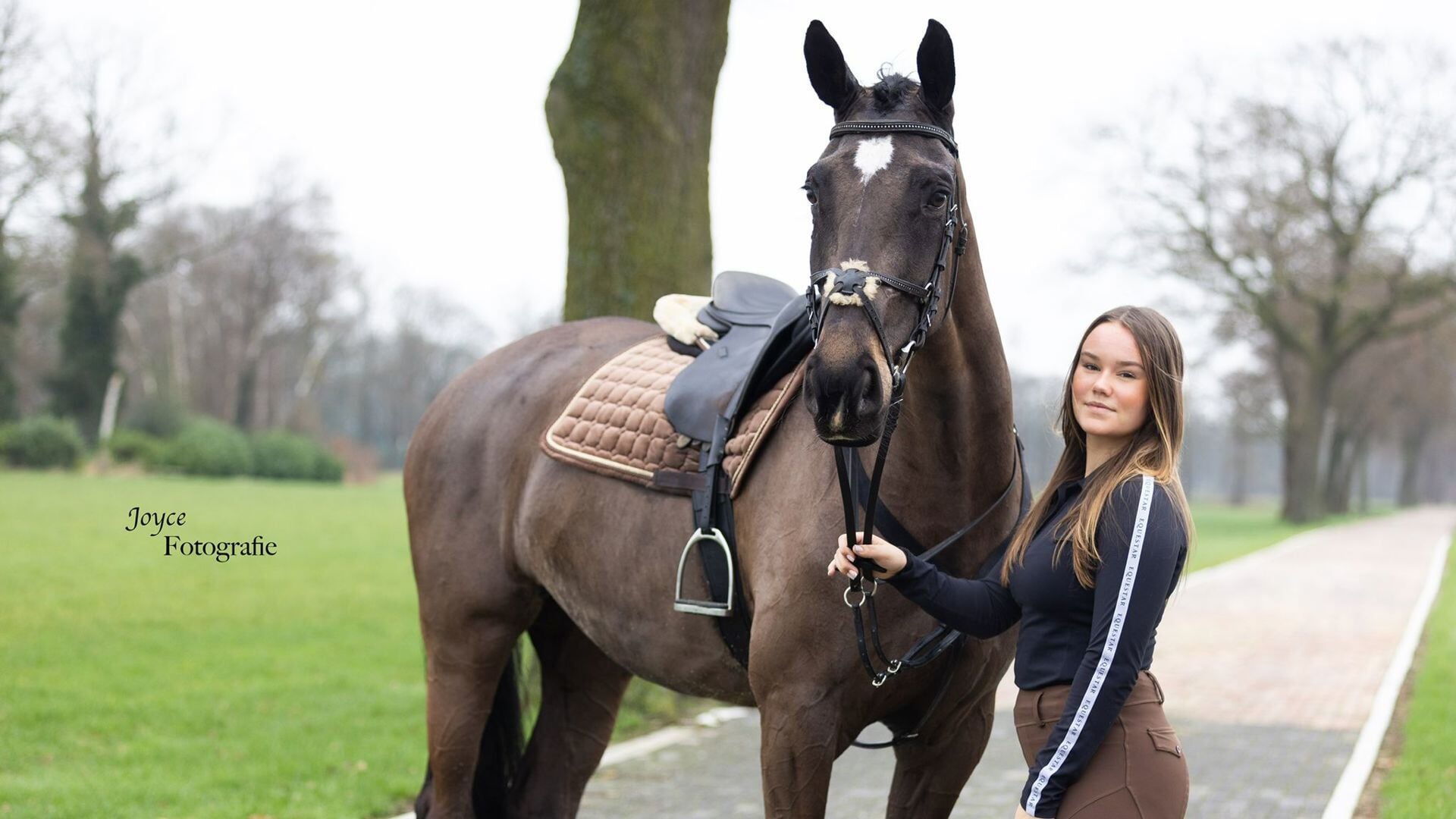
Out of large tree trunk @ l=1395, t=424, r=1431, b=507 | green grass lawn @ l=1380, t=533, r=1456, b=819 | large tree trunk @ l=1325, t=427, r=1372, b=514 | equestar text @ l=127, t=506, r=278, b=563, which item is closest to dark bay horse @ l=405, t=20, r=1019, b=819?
equestar text @ l=127, t=506, r=278, b=563

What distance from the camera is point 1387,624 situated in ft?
44.2

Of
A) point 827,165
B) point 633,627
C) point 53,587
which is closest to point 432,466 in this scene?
point 633,627

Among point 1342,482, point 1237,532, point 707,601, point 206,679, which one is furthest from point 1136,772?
point 1342,482

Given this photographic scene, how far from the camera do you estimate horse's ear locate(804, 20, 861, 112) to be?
2.70 m

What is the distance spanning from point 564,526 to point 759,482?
865 millimetres

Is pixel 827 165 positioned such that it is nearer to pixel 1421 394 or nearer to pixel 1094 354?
pixel 1094 354

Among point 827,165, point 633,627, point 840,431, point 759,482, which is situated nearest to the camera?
point 840,431

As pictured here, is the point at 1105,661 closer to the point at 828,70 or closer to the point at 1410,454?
the point at 828,70

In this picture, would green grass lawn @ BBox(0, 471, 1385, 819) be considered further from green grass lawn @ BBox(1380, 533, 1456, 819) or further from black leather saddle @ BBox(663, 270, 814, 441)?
green grass lawn @ BBox(1380, 533, 1456, 819)

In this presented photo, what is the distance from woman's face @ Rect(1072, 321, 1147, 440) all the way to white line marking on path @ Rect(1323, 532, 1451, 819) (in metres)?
4.01

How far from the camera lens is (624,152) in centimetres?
705

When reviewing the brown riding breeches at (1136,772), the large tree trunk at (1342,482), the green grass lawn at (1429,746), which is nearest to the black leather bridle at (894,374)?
the brown riding breeches at (1136,772)

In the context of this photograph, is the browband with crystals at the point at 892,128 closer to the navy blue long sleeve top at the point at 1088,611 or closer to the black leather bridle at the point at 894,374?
the black leather bridle at the point at 894,374

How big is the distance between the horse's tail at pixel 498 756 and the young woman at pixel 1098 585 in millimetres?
2087
